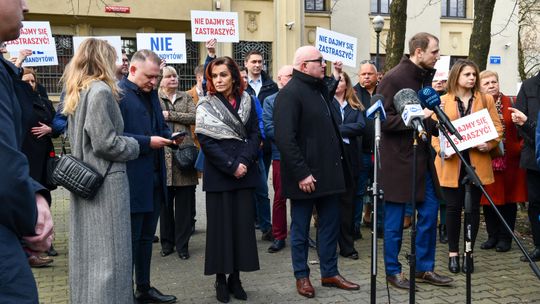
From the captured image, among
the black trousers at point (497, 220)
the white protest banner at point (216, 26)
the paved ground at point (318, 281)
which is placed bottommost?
the paved ground at point (318, 281)

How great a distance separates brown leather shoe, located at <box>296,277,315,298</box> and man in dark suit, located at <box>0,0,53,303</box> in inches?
125

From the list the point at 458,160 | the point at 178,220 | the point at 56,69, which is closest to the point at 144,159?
the point at 178,220

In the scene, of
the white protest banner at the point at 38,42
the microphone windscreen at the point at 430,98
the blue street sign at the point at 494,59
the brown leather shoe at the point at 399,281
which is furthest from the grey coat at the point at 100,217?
the blue street sign at the point at 494,59

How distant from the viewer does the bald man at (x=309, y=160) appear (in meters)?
5.01

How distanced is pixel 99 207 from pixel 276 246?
322 centimetres

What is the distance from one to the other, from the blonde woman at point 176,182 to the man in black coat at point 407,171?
2374 mm

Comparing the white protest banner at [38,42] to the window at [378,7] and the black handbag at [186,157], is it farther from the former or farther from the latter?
the window at [378,7]

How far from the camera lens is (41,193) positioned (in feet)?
7.99

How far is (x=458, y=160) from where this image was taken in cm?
586

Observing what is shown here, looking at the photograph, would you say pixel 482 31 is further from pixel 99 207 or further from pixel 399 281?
pixel 99 207

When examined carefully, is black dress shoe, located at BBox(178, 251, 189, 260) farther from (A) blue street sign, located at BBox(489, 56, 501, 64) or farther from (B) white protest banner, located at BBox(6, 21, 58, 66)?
(A) blue street sign, located at BBox(489, 56, 501, 64)

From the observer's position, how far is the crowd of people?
12.8 feet

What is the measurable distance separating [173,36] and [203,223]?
10.4 ft

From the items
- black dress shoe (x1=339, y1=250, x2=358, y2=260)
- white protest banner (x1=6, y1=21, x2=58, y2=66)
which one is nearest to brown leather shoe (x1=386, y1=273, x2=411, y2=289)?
black dress shoe (x1=339, y1=250, x2=358, y2=260)
